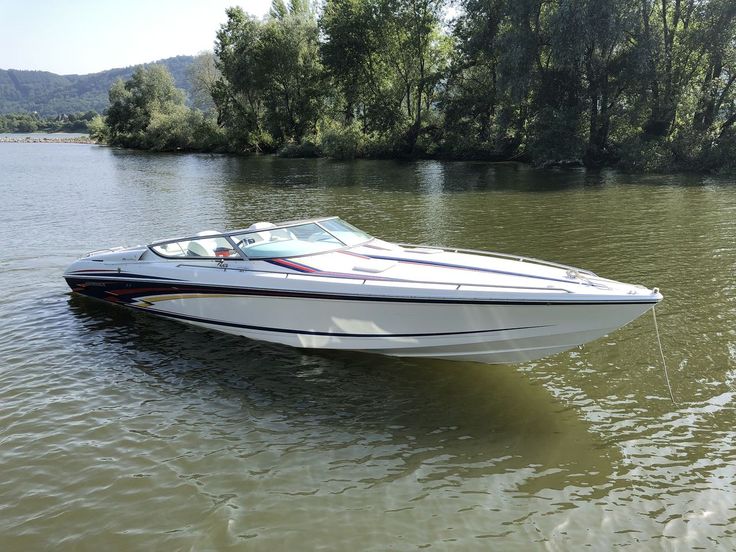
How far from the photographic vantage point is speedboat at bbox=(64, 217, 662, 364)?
6.32 meters

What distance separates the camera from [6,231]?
17562 millimetres

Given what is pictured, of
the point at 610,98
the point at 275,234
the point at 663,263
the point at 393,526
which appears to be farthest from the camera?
the point at 610,98

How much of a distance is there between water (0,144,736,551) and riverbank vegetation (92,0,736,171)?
2222cm

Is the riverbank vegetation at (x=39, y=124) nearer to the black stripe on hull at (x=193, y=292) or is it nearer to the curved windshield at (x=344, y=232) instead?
the black stripe on hull at (x=193, y=292)

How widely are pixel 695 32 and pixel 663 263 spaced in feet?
76.8

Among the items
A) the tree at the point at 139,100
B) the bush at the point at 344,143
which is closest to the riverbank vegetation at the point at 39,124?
the tree at the point at 139,100

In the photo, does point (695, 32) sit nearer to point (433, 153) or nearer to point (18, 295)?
point (433, 153)

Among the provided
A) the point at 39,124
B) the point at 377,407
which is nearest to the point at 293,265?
the point at 377,407

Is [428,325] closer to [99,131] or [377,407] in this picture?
[377,407]

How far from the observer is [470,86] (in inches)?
1737

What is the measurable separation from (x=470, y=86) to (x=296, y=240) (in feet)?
130

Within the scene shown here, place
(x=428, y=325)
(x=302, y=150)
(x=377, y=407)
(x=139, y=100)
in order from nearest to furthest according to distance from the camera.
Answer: (x=377, y=407)
(x=428, y=325)
(x=302, y=150)
(x=139, y=100)

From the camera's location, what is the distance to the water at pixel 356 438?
4.57 metres

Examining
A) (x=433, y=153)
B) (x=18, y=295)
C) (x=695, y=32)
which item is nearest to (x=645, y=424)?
(x=18, y=295)
